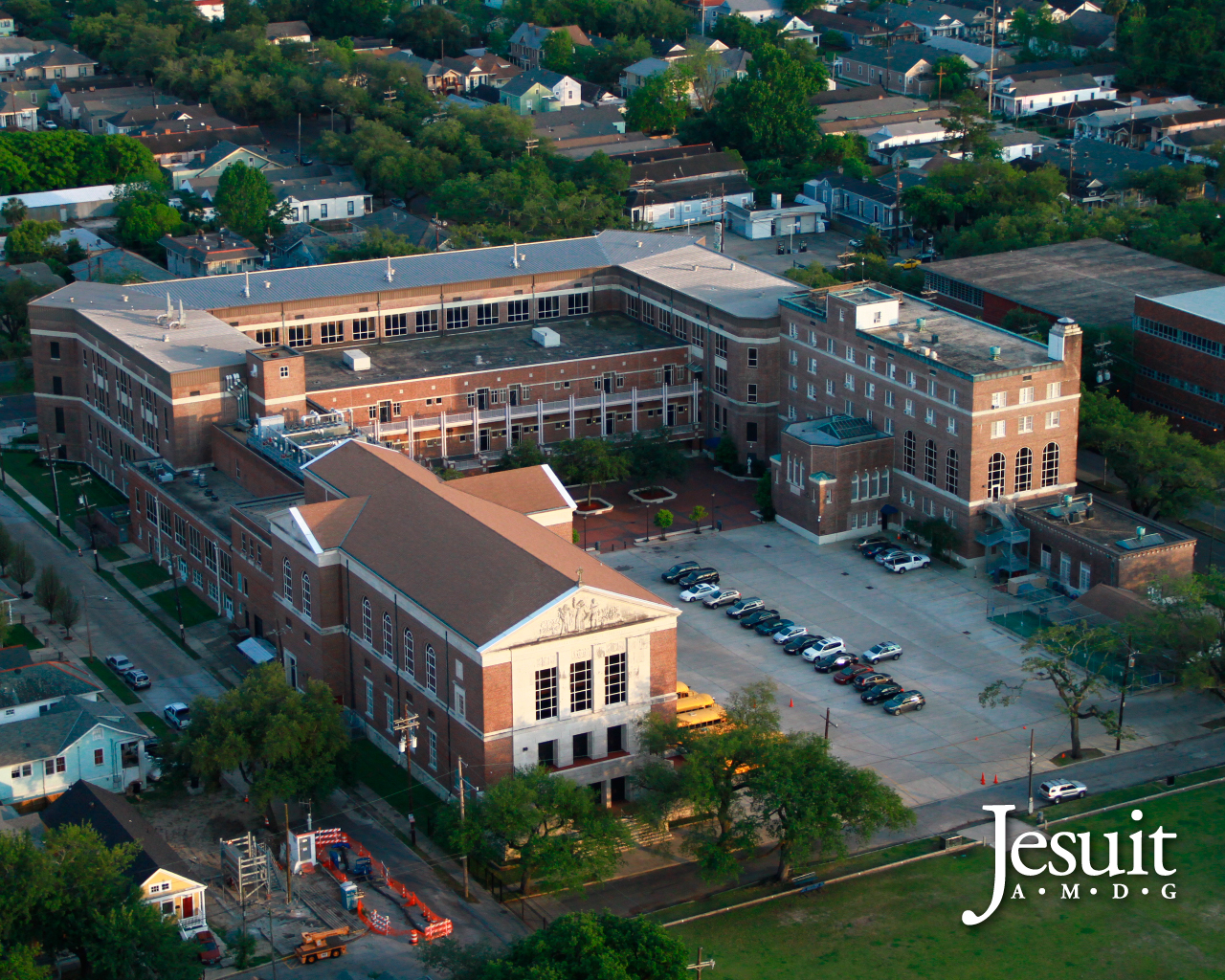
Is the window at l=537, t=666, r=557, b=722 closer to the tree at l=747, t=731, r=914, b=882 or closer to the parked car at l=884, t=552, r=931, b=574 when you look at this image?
the tree at l=747, t=731, r=914, b=882

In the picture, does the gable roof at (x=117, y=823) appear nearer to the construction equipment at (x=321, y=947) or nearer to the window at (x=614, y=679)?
the construction equipment at (x=321, y=947)

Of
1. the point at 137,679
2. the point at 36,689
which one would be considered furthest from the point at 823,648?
the point at 36,689

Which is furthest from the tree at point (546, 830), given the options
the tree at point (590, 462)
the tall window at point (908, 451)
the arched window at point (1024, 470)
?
the arched window at point (1024, 470)

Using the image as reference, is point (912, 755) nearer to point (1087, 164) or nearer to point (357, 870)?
point (357, 870)

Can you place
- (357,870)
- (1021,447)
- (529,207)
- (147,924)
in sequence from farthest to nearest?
1. (529,207)
2. (1021,447)
3. (357,870)
4. (147,924)

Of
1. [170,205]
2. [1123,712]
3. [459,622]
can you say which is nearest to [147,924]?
[459,622]

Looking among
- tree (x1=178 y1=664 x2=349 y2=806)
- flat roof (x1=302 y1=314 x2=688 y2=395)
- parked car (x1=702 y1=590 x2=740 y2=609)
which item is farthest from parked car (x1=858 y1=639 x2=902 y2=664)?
flat roof (x1=302 y1=314 x2=688 y2=395)
